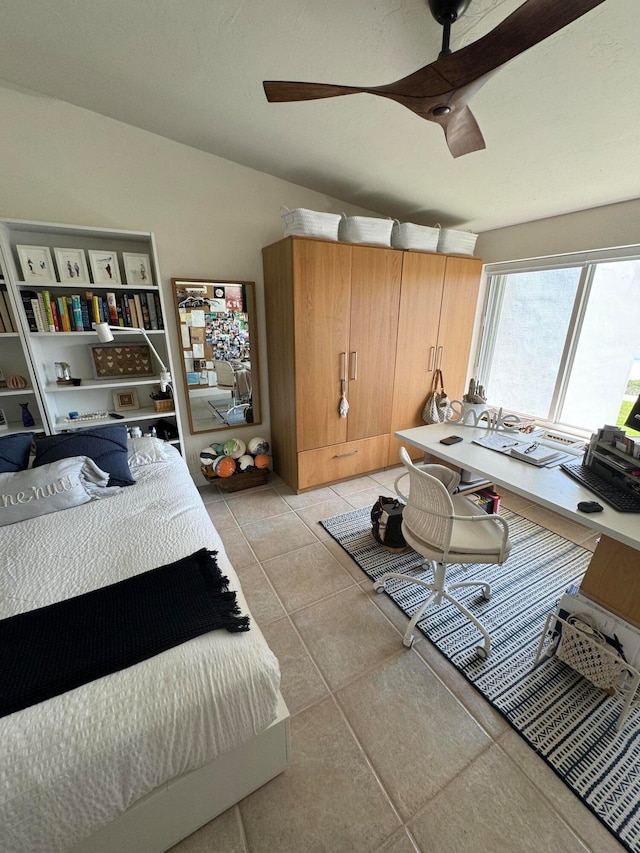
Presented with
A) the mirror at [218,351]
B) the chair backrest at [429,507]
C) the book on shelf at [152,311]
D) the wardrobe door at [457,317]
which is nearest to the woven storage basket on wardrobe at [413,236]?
the wardrobe door at [457,317]

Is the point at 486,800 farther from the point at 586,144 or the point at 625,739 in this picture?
the point at 586,144

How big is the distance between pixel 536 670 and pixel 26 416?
316 cm

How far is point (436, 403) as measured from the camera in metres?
3.35

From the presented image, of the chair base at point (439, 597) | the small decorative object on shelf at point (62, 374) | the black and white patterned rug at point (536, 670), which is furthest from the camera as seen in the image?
the small decorative object on shelf at point (62, 374)

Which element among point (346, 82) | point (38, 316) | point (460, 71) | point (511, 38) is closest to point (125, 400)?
point (38, 316)

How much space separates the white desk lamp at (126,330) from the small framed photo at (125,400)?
0.29 meters

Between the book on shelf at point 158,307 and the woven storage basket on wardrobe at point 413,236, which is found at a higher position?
the woven storage basket on wardrobe at point 413,236

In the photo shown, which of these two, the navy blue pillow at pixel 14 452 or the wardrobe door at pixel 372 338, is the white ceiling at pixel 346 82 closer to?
the wardrobe door at pixel 372 338

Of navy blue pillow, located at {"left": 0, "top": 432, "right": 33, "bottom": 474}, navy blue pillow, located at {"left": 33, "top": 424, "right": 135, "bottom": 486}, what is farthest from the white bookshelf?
navy blue pillow, located at {"left": 33, "top": 424, "right": 135, "bottom": 486}

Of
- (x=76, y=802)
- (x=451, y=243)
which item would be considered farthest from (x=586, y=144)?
(x=76, y=802)

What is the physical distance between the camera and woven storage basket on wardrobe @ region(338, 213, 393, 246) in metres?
2.57

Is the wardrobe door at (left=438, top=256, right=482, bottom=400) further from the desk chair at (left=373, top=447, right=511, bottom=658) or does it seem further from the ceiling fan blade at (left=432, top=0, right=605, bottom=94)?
the ceiling fan blade at (left=432, top=0, right=605, bottom=94)

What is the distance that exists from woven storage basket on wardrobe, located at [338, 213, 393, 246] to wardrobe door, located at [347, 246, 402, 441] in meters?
0.07

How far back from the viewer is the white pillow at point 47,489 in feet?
5.25
